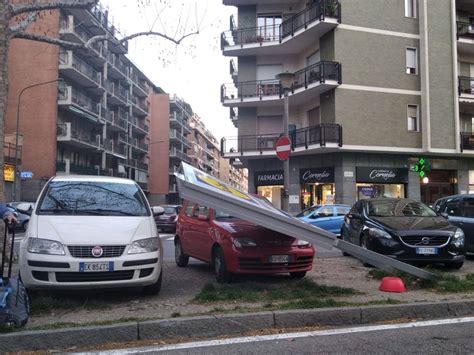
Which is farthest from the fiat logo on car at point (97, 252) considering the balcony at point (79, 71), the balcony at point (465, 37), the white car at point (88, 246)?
the balcony at point (79, 71)

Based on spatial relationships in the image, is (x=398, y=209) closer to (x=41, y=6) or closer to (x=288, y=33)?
(x=41, y=6)

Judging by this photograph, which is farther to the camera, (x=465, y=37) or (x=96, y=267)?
(x=465, y=37)

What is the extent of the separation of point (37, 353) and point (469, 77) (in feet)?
98.4

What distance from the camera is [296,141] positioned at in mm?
28531

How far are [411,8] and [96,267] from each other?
27.3 m

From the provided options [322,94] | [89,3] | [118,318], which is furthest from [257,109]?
[118,318]

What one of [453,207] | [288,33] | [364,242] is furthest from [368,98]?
[364,242]

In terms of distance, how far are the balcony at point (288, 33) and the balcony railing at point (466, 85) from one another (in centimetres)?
848

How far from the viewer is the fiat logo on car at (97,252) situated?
19.2ft

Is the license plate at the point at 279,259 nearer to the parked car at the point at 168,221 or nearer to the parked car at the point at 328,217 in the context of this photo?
A: the parked car at the point at 328,217

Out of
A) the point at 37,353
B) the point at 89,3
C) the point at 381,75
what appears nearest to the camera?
the point at 37,353

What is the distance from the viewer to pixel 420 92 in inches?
1068

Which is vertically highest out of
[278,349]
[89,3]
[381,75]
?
[381,75]

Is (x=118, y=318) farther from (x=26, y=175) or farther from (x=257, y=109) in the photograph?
(x=26, y=175)
